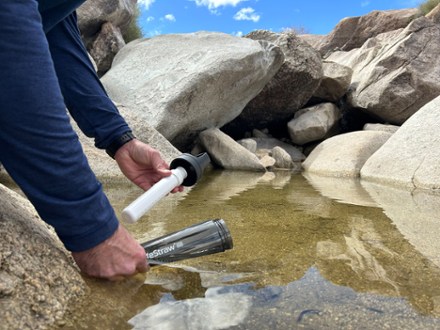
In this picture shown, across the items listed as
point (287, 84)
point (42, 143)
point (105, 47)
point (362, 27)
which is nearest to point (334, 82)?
point (287, 84)

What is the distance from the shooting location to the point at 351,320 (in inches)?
48.6

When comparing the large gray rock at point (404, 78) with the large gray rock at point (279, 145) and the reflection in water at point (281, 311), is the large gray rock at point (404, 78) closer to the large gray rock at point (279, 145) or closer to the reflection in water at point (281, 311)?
the large gray rock at point (279, 145)

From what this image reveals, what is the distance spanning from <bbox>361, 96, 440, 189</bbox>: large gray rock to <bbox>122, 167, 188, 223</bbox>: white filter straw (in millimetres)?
3632

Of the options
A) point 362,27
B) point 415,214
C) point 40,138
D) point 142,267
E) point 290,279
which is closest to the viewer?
point 40,138

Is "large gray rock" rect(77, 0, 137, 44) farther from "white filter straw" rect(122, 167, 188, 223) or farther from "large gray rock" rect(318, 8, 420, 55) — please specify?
"large gray rock" rect(318, 8, 420, 55)

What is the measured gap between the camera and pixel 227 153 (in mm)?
7008

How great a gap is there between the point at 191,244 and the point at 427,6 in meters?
23.1

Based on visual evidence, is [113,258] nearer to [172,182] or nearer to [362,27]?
[172,182]

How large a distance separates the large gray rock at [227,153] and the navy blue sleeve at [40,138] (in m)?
5.61

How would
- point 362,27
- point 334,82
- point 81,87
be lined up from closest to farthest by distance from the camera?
point 81,87, point 334,82, point 362,27

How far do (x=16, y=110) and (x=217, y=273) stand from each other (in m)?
0.92

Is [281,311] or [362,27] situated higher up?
[362,27]

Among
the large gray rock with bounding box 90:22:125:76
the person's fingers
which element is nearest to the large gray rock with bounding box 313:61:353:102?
the large gray rock with bounding box 90:22:125:76

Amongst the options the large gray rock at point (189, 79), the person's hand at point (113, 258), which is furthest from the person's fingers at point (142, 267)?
the large gray rock at point (189, 79)
